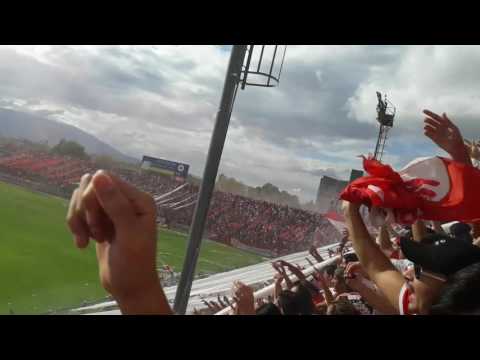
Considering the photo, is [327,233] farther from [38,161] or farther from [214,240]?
[38,161]

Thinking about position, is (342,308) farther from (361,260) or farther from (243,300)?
(361,260)

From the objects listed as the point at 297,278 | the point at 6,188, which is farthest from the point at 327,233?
the point at 6,188

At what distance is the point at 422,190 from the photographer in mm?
1038

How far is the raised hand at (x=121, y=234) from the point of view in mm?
386

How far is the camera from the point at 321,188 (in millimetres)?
4082

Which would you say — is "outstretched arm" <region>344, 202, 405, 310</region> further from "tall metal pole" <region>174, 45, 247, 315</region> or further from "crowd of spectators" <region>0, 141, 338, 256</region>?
"crowd of spectators" <region>0, 141, 338, 256</region>

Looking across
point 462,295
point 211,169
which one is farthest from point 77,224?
point 211,169

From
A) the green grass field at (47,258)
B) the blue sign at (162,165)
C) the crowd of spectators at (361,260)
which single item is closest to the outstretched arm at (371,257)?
the crowd of spectators at (361,260)

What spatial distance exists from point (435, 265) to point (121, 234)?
0.75 m

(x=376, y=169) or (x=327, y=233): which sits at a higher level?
(x=376, y=169)

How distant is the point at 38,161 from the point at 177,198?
5.59m

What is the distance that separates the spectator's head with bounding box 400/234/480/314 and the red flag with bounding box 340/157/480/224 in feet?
0.27

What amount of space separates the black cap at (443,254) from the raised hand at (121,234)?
68 cm

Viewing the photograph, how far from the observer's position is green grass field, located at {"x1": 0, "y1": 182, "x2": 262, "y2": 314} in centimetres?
754
